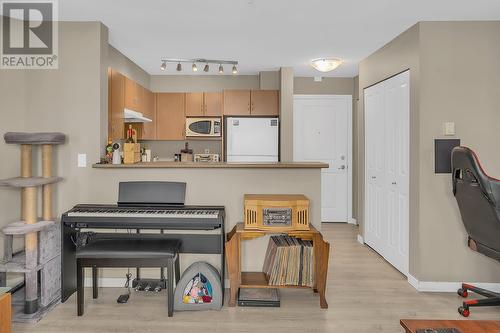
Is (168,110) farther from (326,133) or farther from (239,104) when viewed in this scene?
(326,133)

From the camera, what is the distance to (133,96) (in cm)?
450

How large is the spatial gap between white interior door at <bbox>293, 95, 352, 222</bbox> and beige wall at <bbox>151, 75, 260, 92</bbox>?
0.85 m

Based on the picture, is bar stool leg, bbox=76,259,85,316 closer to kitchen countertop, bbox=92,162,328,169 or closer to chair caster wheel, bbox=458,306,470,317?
kitchen countertop, bbox=92,162,328,169

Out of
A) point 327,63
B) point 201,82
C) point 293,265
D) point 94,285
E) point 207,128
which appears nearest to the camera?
point 293,265

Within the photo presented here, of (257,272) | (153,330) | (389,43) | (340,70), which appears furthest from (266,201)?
(340,70)

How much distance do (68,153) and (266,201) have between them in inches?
73.2

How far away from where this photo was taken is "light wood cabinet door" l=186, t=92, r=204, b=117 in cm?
570

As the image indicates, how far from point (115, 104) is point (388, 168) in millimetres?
2974

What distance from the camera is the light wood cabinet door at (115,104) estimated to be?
3.65 metres

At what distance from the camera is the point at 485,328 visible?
1723 mm

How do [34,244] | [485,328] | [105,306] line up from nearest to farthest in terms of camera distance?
[485,328], [34,244], [105,306]

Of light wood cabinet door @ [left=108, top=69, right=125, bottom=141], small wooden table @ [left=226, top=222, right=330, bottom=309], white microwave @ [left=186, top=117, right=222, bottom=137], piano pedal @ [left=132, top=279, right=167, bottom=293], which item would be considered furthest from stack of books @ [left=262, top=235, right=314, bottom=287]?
white microwave @ [left=186, top=117, right=222, bottom=137]

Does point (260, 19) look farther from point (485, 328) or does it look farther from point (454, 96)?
point (485, 328)

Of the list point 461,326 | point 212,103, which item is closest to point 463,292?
point 461,326
